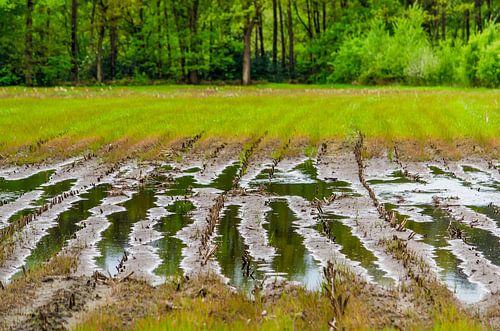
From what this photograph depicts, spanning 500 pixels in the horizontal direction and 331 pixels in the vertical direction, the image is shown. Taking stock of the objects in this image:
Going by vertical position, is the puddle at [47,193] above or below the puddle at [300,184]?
above

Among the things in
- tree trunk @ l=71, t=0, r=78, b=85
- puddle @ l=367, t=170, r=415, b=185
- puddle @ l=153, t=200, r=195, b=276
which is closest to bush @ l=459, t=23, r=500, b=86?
tree trunk @ l=71, t=0, r=78, b=85

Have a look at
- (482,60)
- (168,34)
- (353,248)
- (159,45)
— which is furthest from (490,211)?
(168,34)

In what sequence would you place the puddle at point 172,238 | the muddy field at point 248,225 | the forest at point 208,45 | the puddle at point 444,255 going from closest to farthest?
the puddle at point 444,255, the muddy field at point 248,225, the puddle at point 172,238, the forest at point 208,45

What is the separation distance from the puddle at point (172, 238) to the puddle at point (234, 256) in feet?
1.31

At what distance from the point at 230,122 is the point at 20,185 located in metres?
9.02

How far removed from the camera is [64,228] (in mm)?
8195

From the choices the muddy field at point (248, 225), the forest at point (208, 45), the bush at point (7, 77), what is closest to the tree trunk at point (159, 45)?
A: the forest at point (208, 45)

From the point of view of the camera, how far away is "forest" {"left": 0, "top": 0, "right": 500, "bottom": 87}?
4831cm

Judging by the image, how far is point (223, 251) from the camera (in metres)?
7.09

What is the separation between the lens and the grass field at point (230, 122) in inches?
652

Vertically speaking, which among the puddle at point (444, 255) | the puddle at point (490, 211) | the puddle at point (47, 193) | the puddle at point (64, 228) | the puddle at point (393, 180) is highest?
the puddle at point (47, 193)

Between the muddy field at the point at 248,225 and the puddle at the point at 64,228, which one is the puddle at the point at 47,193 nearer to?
the muddy field at the point at 248,225

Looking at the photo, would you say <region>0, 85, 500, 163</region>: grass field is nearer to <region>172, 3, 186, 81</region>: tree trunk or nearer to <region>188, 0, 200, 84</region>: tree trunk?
<region>188, 0, 200, 84</region>: tree trunk

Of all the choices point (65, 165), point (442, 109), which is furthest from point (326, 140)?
point (442, 109)
